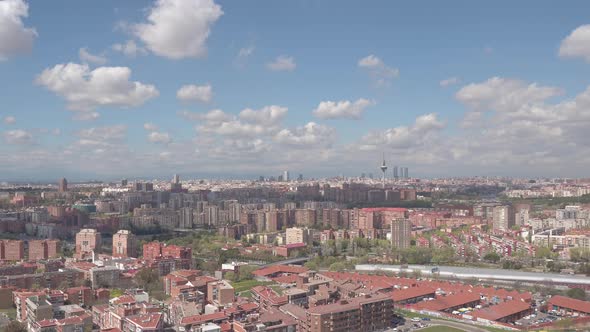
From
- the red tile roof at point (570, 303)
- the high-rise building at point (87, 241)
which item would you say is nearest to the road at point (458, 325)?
the red tile roof at point (570, 303)

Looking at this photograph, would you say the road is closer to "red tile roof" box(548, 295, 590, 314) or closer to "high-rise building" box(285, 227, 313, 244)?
"red tile roof" box(548, 295, 590, 314)

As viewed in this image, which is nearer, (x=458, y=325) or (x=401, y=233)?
(x=458, y=325)

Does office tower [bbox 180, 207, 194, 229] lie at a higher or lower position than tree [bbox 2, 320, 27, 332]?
higher

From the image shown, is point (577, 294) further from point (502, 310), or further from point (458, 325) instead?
point (458, 325)

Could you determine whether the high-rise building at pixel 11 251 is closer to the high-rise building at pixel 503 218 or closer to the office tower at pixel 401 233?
the office tower at pixel 401 233

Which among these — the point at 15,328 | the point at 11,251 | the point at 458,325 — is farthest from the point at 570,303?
the point at 11,251

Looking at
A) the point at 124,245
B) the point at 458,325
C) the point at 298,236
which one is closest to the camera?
the point at 458,325

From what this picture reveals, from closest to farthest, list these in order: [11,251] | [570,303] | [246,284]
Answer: [570,303] < [246,284] < [11,251]

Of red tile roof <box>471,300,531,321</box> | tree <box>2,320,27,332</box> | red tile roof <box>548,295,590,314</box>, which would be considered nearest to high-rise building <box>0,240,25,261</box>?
tree <box>2,320,27,332</box>
